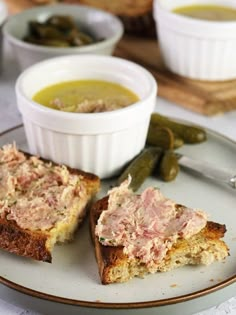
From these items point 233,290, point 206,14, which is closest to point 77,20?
point 206,14

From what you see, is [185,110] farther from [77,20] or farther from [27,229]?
[27,229]

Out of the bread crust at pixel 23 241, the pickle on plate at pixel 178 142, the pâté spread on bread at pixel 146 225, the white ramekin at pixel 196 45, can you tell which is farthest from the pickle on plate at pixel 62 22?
the bread crust at pixel 23 241

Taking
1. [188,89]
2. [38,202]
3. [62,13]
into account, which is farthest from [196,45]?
[38,202]

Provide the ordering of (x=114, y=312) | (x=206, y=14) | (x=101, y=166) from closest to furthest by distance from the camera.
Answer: (x=114, y=312)
(x=101, y=166)
(x=206, y=14)

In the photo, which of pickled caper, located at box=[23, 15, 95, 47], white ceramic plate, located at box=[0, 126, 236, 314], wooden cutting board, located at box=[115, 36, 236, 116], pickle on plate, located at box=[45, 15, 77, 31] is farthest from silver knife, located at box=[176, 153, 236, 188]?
pickle on plate, located at box=[45, 15, 77, 31]

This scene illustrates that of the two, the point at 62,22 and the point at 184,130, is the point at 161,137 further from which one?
the point at 62,22

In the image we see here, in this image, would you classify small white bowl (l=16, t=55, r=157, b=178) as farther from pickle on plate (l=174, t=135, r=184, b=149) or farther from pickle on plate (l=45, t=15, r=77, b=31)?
pickle on plate (l=45, t=15, r=77, b=31)
